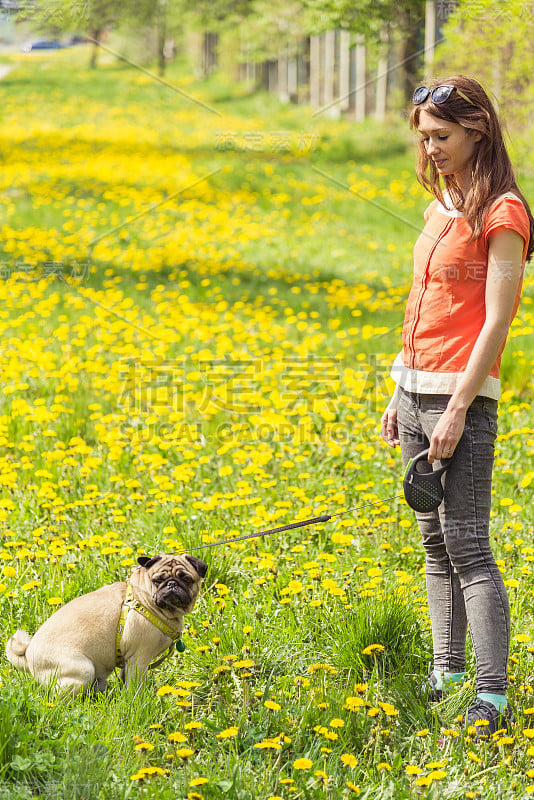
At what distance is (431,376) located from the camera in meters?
2.17

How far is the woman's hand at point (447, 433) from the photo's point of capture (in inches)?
81.7

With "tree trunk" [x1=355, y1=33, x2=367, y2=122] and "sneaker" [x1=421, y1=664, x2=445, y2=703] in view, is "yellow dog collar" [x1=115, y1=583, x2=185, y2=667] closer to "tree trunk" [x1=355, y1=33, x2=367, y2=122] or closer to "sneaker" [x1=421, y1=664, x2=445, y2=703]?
"sneaker" [x1=421, y1=664, x2=445, y2=703]

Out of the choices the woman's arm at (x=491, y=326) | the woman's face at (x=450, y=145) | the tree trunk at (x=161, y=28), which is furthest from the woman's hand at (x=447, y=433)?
the tree trunk at (x=161, y=28)

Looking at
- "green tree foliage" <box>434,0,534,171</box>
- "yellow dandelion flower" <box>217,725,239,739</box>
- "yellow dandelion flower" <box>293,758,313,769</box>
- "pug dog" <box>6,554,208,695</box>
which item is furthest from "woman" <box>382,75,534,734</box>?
"green tree foliage" <box>434,0,534,171</box>

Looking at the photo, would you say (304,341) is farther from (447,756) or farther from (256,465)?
(447,756)

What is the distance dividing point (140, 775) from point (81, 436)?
2.61m

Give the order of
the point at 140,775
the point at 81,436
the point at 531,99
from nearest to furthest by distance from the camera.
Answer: the point at 140,775
the point at 81,436
the point at 531,99

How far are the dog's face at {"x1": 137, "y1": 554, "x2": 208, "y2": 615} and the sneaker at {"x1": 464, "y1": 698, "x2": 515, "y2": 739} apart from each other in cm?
82

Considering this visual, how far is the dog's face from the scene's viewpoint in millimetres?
2236

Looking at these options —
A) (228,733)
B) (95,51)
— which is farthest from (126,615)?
(95,51)

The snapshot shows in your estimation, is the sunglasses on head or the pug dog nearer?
the sunglasses on head

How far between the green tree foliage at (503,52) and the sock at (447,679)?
4.71 meters

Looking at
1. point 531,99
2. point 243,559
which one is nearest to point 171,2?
point 531,99

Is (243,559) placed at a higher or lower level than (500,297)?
lower
